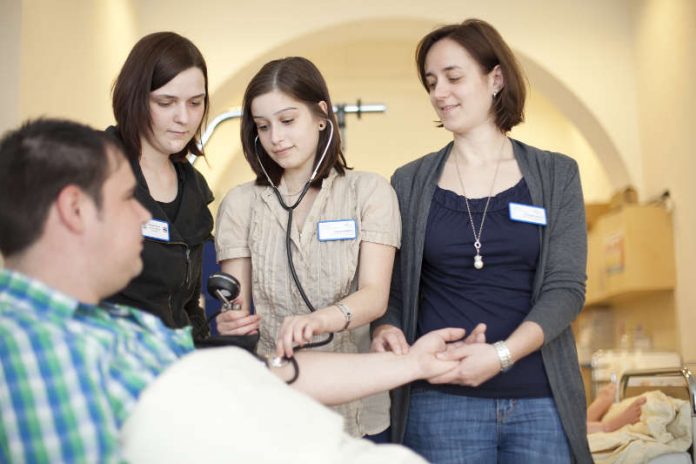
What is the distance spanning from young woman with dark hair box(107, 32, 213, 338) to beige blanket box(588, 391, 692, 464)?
179cm

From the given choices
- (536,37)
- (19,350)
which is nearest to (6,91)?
(19,350)

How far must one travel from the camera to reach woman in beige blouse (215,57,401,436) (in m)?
1.96

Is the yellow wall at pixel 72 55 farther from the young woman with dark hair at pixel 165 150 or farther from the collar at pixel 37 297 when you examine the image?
the collar at pixel 37 297

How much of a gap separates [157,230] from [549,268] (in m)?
0.90

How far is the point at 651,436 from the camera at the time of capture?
3.21 m

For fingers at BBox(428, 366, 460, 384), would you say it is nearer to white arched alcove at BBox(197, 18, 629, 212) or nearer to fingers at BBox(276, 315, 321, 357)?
fingers at BBox(276, 315, 321, 357)

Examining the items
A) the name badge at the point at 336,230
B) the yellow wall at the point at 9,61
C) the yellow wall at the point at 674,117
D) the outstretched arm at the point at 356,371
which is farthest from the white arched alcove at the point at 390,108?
the outstretched arm at the point at 356,371

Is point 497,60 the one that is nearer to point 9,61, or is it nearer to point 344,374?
point 344,374

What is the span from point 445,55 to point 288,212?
57 cm

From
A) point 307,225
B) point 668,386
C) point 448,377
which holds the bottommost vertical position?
point 668,386

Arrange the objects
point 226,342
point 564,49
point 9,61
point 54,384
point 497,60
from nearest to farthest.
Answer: point 54,384 < point 226,342 < point 497,60 < point 9,61 < point 564,49

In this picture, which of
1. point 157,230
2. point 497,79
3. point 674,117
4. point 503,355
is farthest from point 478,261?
point 674,117

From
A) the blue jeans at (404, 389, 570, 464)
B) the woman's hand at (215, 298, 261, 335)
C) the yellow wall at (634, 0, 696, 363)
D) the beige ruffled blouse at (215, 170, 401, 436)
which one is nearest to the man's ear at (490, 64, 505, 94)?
the beige ruffled blouse at (215, 170, 401, 436)

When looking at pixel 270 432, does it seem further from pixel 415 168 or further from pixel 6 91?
pixel 6 91
